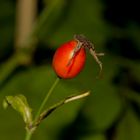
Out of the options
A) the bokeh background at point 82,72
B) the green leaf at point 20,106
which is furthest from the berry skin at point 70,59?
the bokeh background at point 82,72

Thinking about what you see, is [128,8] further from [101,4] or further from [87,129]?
[87,129]

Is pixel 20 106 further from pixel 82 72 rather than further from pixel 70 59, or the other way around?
pixel 82 72

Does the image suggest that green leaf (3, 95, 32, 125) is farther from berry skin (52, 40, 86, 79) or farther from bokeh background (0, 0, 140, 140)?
bokeh background (0, 0, 140, 140)

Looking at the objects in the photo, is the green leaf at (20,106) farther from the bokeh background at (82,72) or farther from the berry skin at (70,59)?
the bokeh background at (82,72)

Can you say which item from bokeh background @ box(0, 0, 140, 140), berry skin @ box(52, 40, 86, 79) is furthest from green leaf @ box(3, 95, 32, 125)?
bokeh background @ box(0, 0, 140, 140)

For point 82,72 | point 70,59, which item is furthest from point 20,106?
point 82,72

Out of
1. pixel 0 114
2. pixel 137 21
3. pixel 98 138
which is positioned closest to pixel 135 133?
pixel 98 138

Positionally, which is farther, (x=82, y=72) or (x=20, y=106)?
(x=82, y=72)
